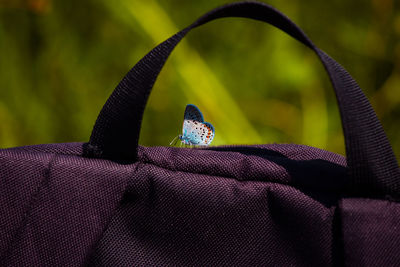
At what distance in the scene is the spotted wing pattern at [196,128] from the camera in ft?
2.25

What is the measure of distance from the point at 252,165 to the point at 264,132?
2.32 ft

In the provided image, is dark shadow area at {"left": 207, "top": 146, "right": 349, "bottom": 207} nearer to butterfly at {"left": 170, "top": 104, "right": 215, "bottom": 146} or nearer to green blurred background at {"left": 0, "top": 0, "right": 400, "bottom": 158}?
butterfly at {"left": 170, "top": 104, "right": 215, "bottom": 146}

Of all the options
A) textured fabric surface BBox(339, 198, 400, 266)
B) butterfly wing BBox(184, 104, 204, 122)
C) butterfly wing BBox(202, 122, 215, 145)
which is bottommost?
textured fabric surface BBox(339, 198, 400, 266)

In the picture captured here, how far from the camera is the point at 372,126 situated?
0.51m

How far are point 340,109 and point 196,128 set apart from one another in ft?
0.84

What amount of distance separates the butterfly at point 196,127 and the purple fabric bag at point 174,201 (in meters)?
0.15

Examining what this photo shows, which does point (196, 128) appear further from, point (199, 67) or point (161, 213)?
point (199, 67)

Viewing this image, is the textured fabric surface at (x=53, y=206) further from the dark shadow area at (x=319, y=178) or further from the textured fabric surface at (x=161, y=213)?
the dark shadow area at (x=319, y=178)

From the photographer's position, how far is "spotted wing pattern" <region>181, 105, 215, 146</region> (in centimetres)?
69

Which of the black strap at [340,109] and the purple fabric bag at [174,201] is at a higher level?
the black strap at [340,109]

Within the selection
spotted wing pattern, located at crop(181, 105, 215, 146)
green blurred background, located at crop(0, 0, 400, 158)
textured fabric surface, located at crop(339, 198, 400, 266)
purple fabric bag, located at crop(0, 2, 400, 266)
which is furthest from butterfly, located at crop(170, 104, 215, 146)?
green blurred background, located at crop(0, 0, 400, 158)

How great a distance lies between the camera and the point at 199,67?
1.22 meters

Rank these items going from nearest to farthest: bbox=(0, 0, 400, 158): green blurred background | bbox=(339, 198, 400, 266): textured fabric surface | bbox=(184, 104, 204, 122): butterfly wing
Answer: bbox=(339, 198, 400, 266): textured fabric surface
bbox=(184, 104, 204, 122): butterfly wing
bbox=(0, 0, 400, 158): green blurred background

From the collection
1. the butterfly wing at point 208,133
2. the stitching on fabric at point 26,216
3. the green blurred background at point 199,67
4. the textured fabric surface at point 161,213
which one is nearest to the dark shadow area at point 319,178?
the textured fabric surface at point 161,213
